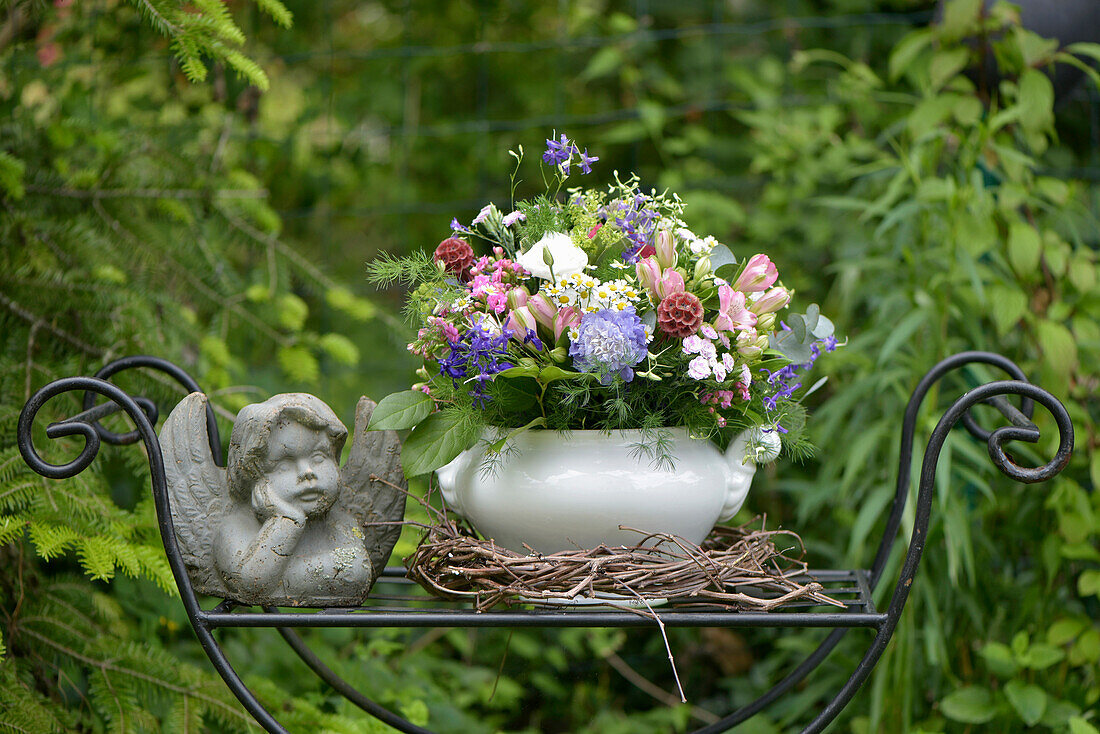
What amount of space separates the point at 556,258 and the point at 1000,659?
1175 millimetres

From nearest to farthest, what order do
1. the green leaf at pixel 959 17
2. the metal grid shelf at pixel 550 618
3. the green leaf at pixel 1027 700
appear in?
1. the metal grid shelf at pixel 550 618
2. the green leaf at pixel 1027 700
3. the green leaf at pixel 959 17

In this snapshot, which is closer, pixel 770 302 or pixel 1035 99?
pixel 770 302

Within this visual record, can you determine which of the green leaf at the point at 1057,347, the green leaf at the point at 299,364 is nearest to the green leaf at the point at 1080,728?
the green leaf at the point at 1057,347

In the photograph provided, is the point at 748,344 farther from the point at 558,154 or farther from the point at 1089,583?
the point at 1089,583

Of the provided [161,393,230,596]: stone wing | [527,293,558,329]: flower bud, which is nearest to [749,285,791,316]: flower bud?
[527,293,558,329]: flower bud

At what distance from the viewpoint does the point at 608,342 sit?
871mm

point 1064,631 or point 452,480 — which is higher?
point 452,480

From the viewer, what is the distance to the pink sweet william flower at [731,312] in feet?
3.06

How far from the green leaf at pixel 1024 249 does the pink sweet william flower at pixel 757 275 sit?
871 millimetres

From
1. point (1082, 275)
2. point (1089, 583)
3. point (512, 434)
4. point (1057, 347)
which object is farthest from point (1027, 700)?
point (512, 434)

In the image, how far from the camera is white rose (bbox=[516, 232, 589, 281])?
948mm

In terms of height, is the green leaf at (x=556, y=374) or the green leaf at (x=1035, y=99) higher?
the green leaf at (x=1035, y=99)

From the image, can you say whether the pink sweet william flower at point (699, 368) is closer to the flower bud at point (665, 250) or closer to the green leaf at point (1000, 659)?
the flower bud at point (665, 250)

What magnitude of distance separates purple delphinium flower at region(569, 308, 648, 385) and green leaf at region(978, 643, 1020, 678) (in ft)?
3.47
